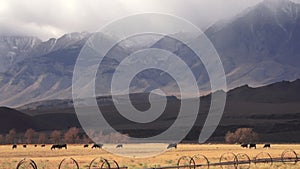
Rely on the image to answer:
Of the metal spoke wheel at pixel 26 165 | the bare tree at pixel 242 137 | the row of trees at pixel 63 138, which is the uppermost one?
the row of trees at pixel 63 138

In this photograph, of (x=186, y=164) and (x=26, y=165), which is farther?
(x=26, y=165)

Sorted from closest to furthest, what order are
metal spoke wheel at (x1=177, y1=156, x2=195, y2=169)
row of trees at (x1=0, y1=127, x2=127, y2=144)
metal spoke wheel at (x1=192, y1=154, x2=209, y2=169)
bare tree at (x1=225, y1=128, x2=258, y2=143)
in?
1. metal spoke wheel at (x1=177, y1=156, x2=195, y2=169)
2. metal spoke wheel at (x1=192, y1=154, x2=209, y2=169)
3. bare tree at (x1=225, y1=128, x2=258, y2=143)
4. row of trees at (x1=0, y1=127, x2=127, y2=144)

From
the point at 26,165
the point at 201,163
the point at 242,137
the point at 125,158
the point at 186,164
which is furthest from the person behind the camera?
the point at 242,137

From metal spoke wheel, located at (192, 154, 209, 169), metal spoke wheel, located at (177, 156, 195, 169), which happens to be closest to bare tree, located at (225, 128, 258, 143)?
metal spoke wheel, located at (192, 154, 209, 169)

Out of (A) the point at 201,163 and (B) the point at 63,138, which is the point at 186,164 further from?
(B) the point at 63,138

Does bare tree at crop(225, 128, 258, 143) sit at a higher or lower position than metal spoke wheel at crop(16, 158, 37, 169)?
higher

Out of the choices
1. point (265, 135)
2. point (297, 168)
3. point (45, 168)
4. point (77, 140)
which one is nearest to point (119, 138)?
point (77, 140)

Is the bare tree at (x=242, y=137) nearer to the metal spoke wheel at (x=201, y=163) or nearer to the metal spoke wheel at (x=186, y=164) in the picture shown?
the metal spoke wheel at (x=201, y=163)

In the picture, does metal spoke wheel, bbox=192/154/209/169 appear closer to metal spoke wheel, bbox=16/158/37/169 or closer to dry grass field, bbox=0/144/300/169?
dry grass field, bbox=0/144/300/169

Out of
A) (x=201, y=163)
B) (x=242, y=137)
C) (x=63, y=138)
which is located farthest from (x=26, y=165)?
(x=63, y=138)

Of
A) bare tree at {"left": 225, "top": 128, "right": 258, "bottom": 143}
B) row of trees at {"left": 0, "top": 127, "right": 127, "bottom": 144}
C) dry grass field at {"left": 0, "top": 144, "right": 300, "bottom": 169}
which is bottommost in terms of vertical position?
dry grass field at {"left": 0, "top": 144, "right": 300, "bottom": 169}

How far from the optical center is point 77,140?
169 meters

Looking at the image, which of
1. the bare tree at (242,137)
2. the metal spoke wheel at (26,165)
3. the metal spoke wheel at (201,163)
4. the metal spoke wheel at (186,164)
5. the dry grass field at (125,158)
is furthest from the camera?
the bare tree at (242,137)

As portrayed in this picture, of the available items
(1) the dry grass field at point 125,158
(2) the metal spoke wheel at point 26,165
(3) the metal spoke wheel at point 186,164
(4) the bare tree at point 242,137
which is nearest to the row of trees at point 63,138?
(4) the bare tree at point 242,137
